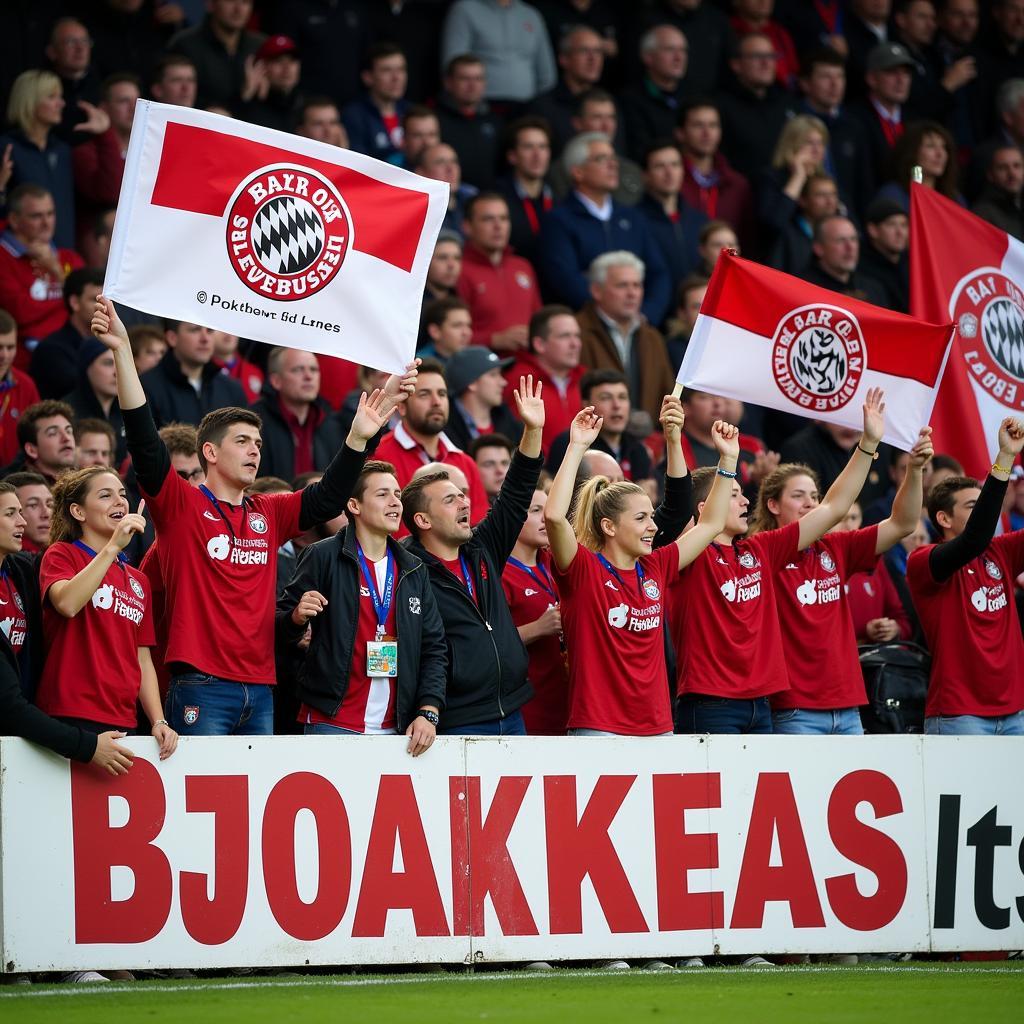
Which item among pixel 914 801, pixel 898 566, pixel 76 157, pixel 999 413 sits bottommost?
pixel 914 801

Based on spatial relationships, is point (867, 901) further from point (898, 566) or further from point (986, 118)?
point (986, 118)

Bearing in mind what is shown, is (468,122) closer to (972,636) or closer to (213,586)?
(972,636)

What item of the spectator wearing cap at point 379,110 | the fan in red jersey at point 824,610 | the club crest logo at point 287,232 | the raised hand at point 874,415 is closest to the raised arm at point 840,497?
the raised hand at point 874,415

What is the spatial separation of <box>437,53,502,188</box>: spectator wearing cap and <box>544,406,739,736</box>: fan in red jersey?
6.62 m

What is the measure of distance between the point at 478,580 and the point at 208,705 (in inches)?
61.2

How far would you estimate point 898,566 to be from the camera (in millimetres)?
11734

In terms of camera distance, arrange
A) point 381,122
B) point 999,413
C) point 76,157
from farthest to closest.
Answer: point 381,122 < point 76,157 < point 999,413

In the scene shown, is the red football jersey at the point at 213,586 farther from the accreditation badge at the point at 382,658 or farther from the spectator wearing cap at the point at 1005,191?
the spectator wearing cap at the point at 1005,191

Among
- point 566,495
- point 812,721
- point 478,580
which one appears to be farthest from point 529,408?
point 812,721

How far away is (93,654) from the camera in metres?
8.01

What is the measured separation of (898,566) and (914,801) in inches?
123

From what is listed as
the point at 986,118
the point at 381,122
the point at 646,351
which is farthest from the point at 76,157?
the point at 986,118

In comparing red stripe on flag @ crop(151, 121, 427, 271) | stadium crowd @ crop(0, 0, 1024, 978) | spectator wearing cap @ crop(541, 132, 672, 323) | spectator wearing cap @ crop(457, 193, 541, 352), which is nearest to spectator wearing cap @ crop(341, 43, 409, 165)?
stadium crowd @ crop(0, 0, 1024, 978)

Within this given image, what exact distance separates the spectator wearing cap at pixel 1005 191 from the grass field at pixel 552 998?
9949mm
